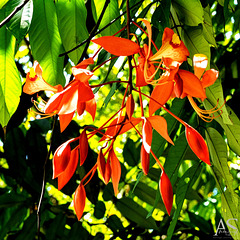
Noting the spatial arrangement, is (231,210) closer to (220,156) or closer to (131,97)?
(220,156)

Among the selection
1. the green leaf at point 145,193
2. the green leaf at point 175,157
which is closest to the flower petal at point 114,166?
the green leaf at point 175,157

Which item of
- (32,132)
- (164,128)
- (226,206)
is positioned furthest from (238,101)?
(164,128)

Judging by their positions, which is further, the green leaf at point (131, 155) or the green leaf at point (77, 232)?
the green leaf at point (131, 155)

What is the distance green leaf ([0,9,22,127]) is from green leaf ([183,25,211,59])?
275 millimetres

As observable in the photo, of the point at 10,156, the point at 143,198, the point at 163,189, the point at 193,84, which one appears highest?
Answer: the point at 193,84

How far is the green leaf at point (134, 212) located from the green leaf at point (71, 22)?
1.95 feet

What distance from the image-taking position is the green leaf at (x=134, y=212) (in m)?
1.08

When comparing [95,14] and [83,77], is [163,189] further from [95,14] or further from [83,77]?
[95,14]

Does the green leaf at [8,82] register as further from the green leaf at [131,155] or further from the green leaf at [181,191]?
the green leaf at [131,155]

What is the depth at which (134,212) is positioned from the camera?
1095 mm

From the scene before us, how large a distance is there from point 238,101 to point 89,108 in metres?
0.75

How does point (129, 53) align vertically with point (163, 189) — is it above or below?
above

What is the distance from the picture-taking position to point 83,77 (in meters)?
0.42

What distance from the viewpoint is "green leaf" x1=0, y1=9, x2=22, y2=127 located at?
0.58 metres
